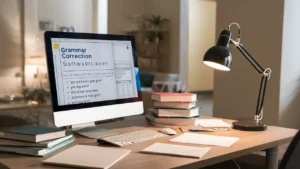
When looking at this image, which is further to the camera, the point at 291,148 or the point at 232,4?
the point at 232,4

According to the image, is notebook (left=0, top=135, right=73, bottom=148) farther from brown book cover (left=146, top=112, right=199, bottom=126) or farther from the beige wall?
the beige wall

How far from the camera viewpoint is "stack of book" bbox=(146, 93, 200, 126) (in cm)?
185

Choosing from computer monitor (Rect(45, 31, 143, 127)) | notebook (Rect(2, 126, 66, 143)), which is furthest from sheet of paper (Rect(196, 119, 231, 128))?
notebook (Rect(2, 126, 66, 143))

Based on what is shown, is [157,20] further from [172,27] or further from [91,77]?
[91,77]

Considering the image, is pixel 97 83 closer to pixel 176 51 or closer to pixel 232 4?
pixel 232 4

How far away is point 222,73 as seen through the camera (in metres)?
3.64

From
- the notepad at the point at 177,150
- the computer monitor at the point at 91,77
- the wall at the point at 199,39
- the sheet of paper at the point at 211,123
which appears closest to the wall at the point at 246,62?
the sheet of paper at the point at 211,123

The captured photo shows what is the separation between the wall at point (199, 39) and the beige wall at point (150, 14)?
71cm

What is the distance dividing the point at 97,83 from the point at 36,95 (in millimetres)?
3347

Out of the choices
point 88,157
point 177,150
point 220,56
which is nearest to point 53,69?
point 88,157

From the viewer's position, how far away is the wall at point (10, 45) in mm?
6723

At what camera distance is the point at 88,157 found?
1195mm

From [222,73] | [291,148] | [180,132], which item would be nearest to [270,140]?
[180,132]

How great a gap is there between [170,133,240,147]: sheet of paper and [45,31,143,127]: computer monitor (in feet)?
1.04
